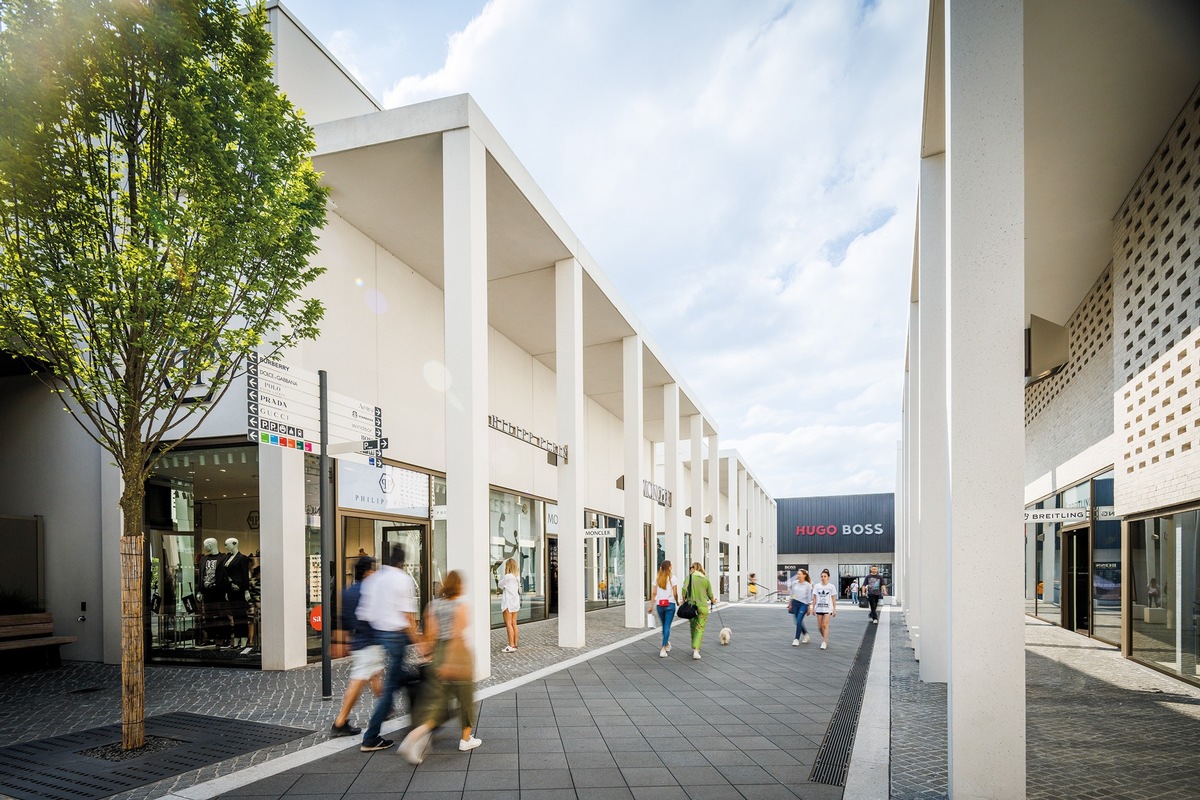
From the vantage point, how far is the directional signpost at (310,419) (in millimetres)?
7781

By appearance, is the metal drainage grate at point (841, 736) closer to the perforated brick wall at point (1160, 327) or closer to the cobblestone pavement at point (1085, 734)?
the cobblestone pavement at point (1085, 734)

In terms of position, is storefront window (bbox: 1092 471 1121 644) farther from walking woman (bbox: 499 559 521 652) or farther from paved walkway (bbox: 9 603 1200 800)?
walking woman (bbox: 499 559 521 652)

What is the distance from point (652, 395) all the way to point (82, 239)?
21.5m

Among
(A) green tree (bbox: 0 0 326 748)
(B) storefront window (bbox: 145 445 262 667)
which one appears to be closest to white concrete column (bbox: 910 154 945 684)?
(A) green tree (bbox: 0 0 326 748)

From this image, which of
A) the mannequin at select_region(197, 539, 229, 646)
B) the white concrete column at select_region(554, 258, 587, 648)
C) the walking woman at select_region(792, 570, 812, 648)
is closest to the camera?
the mannequin at select_region(197, 539, 229, 646)

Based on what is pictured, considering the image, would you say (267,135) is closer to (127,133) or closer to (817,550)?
(127,133)

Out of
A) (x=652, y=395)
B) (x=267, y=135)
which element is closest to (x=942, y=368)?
(x=267, y=135)

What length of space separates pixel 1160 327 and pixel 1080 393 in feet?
23.7

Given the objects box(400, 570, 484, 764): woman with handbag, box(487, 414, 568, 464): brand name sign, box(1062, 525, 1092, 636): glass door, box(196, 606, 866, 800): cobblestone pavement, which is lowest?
box(1062, 525, 1092, 636): glass door

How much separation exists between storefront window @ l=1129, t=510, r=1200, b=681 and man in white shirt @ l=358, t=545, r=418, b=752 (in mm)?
10307

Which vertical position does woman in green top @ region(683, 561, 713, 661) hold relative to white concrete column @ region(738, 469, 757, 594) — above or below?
above

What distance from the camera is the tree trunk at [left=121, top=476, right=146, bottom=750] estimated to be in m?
6.61

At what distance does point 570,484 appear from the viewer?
14312 mm

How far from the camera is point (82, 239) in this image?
266 inches
